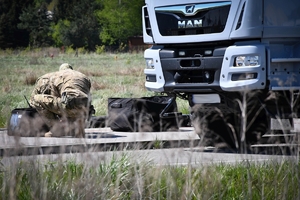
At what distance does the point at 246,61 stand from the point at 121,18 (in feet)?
282

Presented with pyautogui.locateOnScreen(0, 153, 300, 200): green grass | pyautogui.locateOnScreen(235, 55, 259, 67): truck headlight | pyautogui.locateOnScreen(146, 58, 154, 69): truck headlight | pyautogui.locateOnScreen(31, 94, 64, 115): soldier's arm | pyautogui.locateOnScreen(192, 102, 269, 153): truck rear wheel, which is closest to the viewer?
pyautogui.locateOnScreen(0, 153, 300, 200): green grass

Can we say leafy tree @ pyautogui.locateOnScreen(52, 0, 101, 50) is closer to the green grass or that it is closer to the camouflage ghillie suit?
the camouflage ghillie suit

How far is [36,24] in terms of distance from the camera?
4006 inches

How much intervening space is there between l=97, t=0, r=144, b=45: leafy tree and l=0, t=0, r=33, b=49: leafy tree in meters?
9.24

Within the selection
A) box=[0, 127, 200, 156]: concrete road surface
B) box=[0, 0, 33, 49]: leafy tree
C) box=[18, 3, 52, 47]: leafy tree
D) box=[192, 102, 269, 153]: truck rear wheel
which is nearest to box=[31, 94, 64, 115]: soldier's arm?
box=[0, 127, 200, 156]: concrete road surface

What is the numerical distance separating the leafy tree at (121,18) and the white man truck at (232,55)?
8265 cm

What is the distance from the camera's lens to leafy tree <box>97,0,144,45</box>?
95.1 m

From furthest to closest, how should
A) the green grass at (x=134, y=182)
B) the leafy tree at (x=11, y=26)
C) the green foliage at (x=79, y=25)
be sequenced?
the green foliage at (x=79, y=25) → the leafy tree at (x=11, y=26) → the green grass at (x=134, y=182)

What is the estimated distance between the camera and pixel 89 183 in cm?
578

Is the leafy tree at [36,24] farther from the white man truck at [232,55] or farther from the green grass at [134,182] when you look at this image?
the green grass at [134,182]

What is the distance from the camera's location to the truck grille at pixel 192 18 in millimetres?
11438

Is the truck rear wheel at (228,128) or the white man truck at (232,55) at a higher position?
the white man truck at (232,55)

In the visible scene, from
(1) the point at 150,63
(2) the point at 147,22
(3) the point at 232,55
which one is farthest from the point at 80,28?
(3) the point at 232,55

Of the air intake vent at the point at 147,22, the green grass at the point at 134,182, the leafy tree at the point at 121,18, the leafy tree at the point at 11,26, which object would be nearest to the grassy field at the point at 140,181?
the green grass at the point at 134,182
